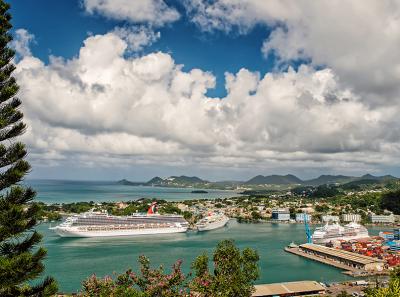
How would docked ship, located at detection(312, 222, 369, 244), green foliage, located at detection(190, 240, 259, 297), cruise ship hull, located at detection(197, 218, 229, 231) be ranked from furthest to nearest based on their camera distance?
cruise ship hull, located at detection(197, 218, 229, 231)
docked ship, located at detection(312, 222, 369, 244)
green foliage, located at detection(190, 240, 259, 297)

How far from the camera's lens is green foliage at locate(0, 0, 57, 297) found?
31.0ft

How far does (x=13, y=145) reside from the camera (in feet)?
32.5

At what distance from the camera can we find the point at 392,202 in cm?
Answer: 8825

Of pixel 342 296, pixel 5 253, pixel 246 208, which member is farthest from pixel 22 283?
pixel 246 208

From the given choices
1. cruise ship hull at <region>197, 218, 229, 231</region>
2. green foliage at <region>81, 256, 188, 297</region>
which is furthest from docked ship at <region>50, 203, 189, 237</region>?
green foliage at <region>81, 256, 188, 297</region>

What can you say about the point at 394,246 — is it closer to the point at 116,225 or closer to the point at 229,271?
the point at 229,271

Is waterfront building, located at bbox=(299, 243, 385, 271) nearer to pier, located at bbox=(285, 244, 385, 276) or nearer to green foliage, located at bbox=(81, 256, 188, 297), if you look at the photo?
pier, located at bbox=(285, 244, 385, 276)

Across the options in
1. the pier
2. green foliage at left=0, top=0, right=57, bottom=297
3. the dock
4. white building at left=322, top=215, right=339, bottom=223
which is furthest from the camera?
white building at left=322, top=215, right=339, bottom=223

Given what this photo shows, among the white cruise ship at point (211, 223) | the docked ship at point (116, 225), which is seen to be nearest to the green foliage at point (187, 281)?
the docked ship at point (116, 225)

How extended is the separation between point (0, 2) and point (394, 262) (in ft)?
137

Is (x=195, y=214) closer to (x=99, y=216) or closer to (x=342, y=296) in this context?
(x=99, y=216)

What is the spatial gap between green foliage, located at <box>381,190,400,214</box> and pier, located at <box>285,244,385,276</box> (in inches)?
1971

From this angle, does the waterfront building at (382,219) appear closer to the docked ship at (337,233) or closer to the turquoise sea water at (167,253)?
the docked ship at (337,233)

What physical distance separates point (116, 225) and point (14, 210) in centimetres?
5559
